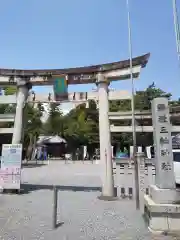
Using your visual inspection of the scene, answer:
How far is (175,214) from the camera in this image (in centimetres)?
557

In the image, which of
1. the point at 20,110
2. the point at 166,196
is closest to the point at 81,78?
the point at 20,110

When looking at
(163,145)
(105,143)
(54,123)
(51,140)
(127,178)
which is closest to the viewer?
(163,145)

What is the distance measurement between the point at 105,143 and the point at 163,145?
4.21 meters

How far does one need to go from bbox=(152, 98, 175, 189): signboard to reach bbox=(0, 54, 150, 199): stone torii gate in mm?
3968

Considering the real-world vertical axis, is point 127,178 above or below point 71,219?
A: above

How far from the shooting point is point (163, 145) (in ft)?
21.1

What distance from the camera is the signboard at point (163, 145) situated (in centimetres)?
612

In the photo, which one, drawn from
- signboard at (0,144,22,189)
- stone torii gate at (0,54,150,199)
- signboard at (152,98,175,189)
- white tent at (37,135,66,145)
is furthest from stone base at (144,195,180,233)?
white tent at (37,135,66,145)

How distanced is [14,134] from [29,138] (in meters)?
26.4

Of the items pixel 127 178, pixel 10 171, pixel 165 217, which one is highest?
pixel 10 171

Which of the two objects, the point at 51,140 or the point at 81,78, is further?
the point at 51,140

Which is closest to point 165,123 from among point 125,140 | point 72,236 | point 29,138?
point 72,236

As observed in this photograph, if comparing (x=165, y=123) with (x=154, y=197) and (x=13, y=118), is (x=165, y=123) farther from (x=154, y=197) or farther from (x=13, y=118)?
(x=13, y=118)

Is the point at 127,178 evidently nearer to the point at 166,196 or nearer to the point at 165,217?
the point at 166,196
